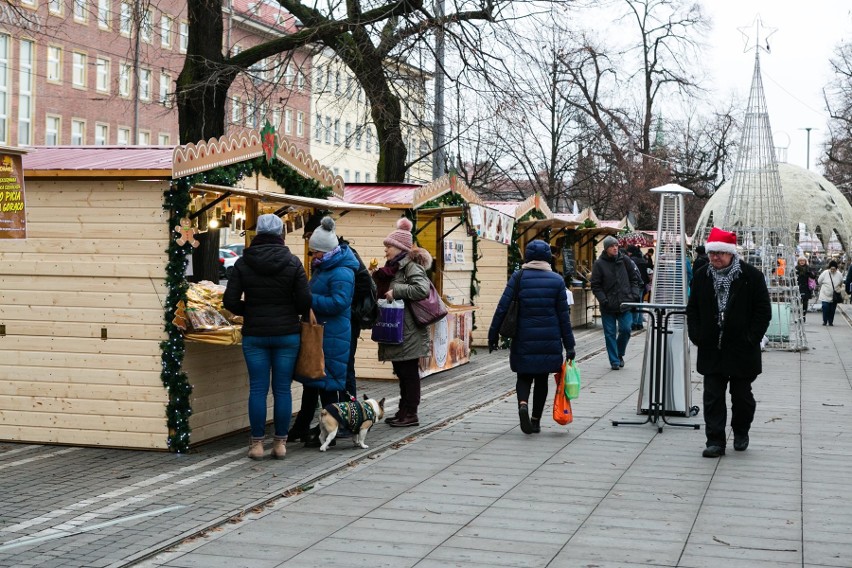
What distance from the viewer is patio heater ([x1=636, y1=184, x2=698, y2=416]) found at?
11.7 meters

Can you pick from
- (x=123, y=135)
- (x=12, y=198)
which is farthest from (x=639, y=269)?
(x=123, y=135)

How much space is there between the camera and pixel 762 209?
899 inches

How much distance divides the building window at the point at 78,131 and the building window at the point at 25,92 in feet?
8.56

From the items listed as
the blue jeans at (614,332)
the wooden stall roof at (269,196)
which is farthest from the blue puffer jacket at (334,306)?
the blue jeans at (614,332)

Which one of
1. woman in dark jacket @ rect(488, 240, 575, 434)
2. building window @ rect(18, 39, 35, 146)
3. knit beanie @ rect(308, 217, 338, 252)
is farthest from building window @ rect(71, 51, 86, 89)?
knit beanie @ rect(308, 217, 338, 252)

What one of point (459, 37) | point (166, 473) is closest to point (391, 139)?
point (459, 37)

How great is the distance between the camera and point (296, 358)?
9.38m

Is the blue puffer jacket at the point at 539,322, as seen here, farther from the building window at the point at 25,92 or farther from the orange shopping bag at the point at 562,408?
the building window at the point at 25,92

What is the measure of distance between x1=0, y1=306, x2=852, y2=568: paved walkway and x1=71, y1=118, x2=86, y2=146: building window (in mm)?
43997

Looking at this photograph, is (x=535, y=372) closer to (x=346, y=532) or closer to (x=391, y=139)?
(x=346, y=532)

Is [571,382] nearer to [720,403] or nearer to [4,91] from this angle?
[720,403]

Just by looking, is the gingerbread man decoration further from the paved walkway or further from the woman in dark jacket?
the woman in dark jacket

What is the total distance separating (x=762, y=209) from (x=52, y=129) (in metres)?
→ 35.9

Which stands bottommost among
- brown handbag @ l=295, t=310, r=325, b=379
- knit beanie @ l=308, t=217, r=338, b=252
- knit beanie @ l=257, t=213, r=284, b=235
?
brown handbag @ l=295, t=310, r=325, b=379
